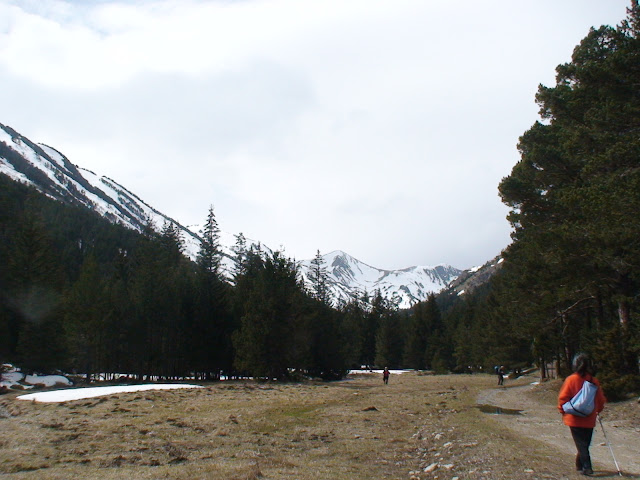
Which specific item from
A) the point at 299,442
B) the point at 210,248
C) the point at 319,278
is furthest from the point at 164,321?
the point at 299,442

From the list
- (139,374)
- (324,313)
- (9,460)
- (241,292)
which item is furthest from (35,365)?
(9,460)

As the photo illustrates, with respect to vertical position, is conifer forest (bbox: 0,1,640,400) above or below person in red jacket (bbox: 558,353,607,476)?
above

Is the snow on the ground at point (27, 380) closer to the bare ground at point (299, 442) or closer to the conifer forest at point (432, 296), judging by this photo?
the conifer forest at point (432, 296)

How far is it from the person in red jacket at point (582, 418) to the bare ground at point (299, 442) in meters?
0.33

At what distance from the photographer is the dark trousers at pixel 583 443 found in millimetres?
7523

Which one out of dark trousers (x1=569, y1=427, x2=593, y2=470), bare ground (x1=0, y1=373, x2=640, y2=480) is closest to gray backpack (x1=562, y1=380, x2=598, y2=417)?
dark trousers (x1=569, y1=427, x2=593, y2=470)

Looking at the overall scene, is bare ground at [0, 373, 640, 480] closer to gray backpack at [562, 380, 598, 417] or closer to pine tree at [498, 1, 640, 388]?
gray backpack at [562, 380, 598, 417]

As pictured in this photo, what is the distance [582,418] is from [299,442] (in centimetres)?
719

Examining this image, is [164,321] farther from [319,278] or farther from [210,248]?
[319,278]

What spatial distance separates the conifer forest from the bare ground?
5.67 metres

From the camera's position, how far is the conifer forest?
633 inches

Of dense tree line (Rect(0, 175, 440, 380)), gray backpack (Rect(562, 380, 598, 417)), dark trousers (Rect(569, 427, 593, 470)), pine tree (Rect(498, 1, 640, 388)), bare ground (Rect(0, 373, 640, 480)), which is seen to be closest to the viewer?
gray backpack (Rect(562, 380, 598, 417))

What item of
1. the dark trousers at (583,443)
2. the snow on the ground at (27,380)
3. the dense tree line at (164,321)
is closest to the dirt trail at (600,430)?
the dark trousers at (583,443)

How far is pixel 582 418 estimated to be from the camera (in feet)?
24.6
